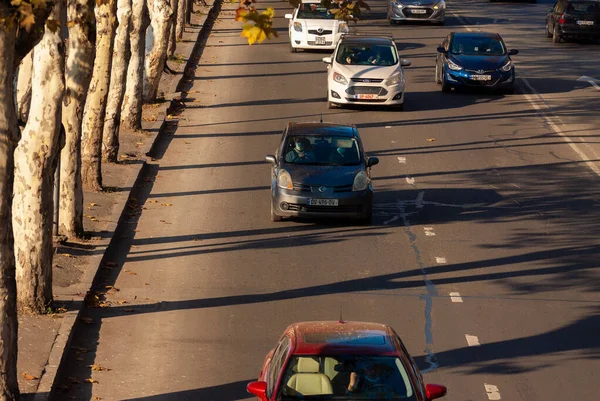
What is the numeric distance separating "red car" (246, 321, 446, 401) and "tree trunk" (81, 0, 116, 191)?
38.4 ft

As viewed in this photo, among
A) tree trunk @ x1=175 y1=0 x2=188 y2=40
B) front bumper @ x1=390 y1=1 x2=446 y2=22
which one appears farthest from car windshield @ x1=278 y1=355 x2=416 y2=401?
front bumper @ x1=390 y1=1 x2=446 y2=22

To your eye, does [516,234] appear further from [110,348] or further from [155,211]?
[110,348]

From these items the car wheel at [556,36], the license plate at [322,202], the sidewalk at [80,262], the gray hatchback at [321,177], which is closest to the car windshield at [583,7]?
the car wheel at [556,36]

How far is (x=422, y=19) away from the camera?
4719 cm

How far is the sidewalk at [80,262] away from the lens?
12.5 meters

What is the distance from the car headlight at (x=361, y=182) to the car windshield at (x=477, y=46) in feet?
45.5

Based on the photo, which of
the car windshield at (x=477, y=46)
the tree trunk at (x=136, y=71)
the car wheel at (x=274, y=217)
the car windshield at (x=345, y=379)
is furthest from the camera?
the car windshield at (x=477, y=46)

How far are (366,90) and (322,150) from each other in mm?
9665

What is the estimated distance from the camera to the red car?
9.42 metres

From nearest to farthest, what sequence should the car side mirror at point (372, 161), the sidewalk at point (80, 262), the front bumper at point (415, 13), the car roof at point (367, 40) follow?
the sidewalk at point (80, 262) < the car side mirror at point (372, 161) < the car roof at point (367, 40) < the front bumper at point (415, 13)

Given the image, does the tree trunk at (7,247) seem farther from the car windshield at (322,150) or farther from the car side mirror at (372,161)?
the car side mirror at (372,161)

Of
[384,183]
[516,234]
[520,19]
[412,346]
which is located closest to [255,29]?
[412,346]

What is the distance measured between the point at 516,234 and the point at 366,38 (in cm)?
1339

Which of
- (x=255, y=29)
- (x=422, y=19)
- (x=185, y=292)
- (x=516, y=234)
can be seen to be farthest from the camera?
(x=422, y=19)
